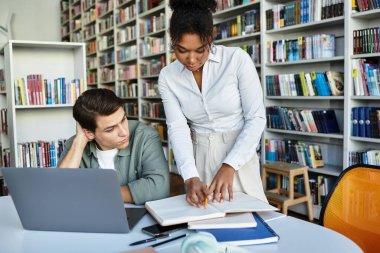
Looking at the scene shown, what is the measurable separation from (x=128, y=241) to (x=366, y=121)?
2.48m

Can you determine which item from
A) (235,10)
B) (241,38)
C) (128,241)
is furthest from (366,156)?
(128,241)

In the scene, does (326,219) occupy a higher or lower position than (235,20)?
lower

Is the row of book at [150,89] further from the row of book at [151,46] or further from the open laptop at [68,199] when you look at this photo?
the open laptop at [68,199]

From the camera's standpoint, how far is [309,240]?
3.25 ft

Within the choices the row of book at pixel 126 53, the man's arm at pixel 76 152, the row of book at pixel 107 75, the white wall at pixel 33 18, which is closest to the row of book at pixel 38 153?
the man's arm at pixel 76 152

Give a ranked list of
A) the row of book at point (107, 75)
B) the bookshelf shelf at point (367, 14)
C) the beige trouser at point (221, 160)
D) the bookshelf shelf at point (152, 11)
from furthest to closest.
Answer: the row of book at point (107, 75) → the bookshelf shelf at point (152, 11) → the bookshelf shelf at point (367, 14) → the beige trouser at point (221, 160)

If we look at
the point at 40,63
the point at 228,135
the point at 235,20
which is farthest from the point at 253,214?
the point at 235,20

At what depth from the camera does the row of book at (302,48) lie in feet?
10.8

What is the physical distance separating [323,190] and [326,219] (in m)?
2.15

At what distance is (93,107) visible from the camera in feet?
4.68

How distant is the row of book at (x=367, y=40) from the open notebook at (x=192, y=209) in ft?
7.04

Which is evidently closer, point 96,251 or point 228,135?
point 96,251

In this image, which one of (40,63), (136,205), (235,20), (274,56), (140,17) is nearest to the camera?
(136,205)

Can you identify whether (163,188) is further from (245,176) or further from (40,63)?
(40,63)
